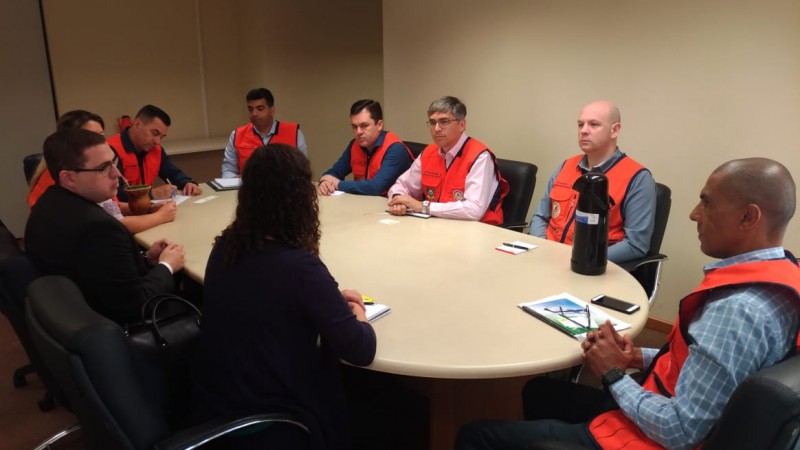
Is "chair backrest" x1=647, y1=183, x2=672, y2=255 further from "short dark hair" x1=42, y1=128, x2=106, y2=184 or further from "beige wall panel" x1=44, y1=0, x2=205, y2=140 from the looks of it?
"beige wall panel" x1=44, y1=0, x2=205, y2=140

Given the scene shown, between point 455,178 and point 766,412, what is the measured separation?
7.43 ft

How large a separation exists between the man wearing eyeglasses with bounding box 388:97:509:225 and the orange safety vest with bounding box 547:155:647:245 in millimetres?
305

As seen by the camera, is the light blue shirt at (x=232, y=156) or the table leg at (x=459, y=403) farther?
the light blue shirt at (x=232, y=156)

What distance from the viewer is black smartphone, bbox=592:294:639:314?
1644mm

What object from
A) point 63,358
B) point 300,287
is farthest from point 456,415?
point 63,358

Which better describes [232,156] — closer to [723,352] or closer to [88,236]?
[88,236]

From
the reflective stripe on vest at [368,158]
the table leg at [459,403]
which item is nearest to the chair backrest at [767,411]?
the table leg at [459,403]

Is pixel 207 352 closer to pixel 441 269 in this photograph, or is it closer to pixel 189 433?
pixel 189 433

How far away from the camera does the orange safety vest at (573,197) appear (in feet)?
8.21

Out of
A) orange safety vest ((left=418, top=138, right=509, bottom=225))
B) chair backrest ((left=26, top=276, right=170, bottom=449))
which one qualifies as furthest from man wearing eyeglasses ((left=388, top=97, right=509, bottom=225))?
chair backrest ((left=26, top=276, right=170, bottom=449))

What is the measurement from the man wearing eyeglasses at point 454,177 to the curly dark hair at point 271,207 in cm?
145

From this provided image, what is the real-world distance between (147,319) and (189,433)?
0.85 metres

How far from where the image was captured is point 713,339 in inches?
42.4

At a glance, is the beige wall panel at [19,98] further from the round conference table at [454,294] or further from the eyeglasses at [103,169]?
the eyeglasses at [103,169]
